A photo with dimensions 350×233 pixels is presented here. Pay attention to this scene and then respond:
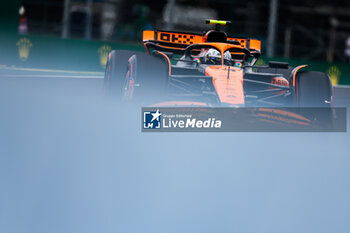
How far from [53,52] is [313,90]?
24.7ft

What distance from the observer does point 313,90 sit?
547 cm

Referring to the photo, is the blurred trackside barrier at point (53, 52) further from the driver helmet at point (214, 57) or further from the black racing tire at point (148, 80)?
the black racing tire at point (148, 80)

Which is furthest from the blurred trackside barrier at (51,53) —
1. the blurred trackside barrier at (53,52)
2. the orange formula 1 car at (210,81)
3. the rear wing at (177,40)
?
the orange formula 1 car at (210,81)

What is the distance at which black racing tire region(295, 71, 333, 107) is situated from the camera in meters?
5.43

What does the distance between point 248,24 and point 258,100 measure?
11.1 metres

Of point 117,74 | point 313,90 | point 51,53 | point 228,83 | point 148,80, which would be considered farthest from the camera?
point 51,53

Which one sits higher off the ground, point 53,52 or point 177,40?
point 177,40

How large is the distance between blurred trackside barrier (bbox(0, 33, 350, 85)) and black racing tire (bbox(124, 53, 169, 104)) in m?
6.87

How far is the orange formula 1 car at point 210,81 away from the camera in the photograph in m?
5.03

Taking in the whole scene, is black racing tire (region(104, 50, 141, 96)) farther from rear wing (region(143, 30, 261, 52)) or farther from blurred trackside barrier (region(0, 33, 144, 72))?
blurred trackside barrier (region(0, 33, 144, 72))

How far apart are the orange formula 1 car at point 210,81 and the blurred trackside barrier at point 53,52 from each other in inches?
232

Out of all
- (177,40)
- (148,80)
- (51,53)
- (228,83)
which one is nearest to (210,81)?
(228,83)

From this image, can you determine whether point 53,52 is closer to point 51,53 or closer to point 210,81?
point 51,53

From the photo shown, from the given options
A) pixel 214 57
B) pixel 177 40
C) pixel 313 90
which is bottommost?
pixel 313 90
